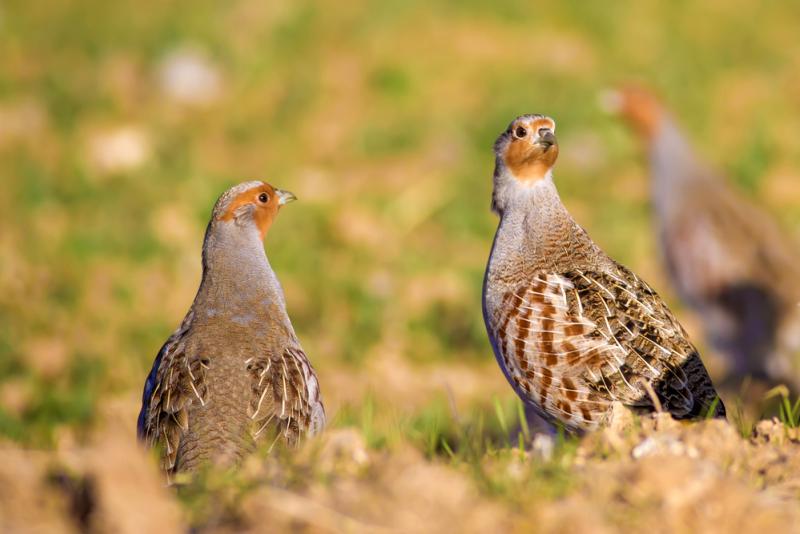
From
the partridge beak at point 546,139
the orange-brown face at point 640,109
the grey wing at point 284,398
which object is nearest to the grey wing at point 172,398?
the grey wing at point 284,398

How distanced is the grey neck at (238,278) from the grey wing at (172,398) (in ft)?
0.96

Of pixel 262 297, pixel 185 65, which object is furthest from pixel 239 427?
pixel 185 65

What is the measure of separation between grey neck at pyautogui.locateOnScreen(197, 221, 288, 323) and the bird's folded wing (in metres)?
0.99

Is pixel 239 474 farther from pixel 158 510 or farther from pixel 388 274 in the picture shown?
pixel 388 274

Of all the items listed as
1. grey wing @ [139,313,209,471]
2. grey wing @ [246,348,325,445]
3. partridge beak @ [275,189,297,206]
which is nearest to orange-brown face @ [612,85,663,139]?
partridge beak @ [275,189,297,206]

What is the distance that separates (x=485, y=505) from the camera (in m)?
2.94

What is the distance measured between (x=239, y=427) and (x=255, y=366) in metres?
0.29

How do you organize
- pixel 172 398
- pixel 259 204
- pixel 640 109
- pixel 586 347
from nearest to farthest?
pixel 172 398 → pixel 586 347 → pixel 259 204 → pixel 640 109

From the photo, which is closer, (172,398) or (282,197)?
(172,398)

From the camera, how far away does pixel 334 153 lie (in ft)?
37.8

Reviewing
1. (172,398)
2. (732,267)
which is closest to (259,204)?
(172,398)

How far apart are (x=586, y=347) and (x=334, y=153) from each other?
7556mm

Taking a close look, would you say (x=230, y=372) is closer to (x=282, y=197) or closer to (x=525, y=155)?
(x=282, y=197)

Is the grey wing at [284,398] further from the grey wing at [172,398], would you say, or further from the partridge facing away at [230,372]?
the grey wing at [172,398]
